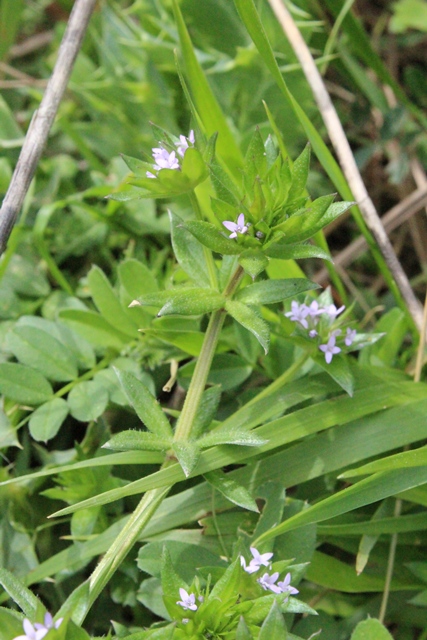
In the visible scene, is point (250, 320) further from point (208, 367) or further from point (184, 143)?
point (184, 143)

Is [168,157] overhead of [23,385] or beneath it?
overhead

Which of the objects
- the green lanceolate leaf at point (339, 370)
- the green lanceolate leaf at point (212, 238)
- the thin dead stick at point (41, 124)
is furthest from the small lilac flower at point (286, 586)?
the thin dead stick at point (41, 124)

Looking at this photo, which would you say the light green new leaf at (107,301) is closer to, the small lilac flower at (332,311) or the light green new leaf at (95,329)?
the light green new leaf at (95,329)

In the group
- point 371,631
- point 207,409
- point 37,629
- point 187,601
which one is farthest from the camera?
point 207,409

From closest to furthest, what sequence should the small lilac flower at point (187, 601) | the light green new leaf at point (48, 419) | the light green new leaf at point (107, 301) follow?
the small lilac flower at point (187, 601) < the light green new leaf at point (48, 419) < the light green new leaf at point (107, 301)

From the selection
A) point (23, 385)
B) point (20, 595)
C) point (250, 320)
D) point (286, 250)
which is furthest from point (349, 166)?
point (20, 595)
